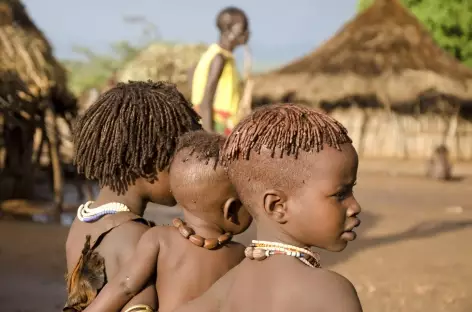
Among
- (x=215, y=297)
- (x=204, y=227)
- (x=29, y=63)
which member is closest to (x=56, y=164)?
(x=29, y=63)

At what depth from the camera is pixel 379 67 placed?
22.6 m

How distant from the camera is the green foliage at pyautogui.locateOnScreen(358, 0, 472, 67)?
25453 millimetres

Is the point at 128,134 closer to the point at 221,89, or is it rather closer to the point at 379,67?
the point at 221,89

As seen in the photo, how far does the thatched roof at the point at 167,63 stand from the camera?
19469mm

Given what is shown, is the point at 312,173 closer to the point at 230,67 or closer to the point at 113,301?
the point at 113,301

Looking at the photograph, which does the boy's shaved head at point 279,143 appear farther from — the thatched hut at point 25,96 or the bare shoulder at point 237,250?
the thatched hut at point 25,96

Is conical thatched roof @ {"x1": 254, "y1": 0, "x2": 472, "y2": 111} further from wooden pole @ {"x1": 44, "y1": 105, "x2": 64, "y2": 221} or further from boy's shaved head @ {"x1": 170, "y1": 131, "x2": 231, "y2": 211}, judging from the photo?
boy's shaved head @ {"x1": 170, "y1": 131, "x2": 231, "y2": 211}

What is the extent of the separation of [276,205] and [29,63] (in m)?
8.02

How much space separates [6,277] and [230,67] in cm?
241

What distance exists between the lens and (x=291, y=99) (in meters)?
23.1

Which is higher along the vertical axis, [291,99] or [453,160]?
[291,99]

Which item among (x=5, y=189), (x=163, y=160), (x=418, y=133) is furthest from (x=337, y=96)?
(x=163, y=160)

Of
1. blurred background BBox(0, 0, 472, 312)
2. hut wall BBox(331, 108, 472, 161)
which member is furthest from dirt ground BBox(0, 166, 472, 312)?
hut wall BBox(331, 108, 472, 161)

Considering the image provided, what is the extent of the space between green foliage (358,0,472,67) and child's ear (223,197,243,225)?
24695 mm
